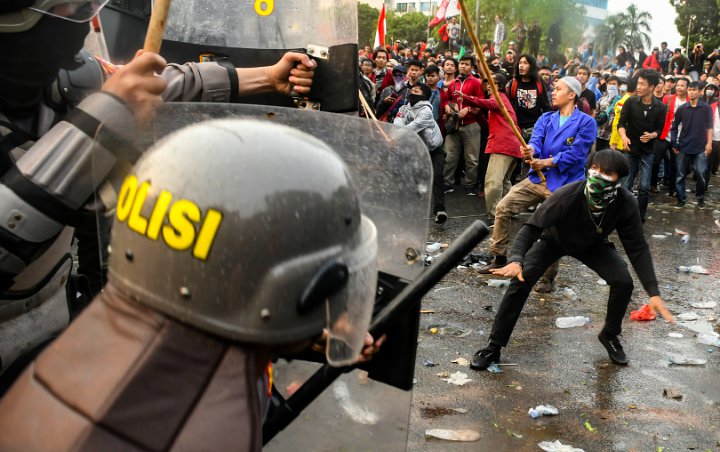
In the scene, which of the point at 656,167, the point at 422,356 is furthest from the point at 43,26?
the point at 656,167

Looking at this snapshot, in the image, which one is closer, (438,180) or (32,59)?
(32,59)

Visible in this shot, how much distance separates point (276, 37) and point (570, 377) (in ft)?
9.88

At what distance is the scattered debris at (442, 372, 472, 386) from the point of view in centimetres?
496

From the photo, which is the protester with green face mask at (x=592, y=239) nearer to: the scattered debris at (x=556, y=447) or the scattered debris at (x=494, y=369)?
the scattered debris at (x=494, y=369)

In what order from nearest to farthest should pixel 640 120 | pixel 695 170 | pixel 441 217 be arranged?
1. pixel 441 217
2. pixel 640 120
3. pixel 695 170

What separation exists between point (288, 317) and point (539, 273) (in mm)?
4409

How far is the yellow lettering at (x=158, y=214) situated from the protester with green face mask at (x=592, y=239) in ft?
13.3

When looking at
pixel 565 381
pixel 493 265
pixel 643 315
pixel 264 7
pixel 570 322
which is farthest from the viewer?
pixel 493 265

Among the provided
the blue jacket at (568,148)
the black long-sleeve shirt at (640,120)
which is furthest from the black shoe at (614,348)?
the black long-sleeve shirt at (640,120)

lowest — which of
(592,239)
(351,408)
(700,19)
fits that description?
Answer: (592,239)

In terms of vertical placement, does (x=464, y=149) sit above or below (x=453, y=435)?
above

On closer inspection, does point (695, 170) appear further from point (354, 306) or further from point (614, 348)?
point (354, 306)

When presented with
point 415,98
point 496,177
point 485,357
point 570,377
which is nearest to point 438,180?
point 496,177

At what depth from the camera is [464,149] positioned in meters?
11.2
